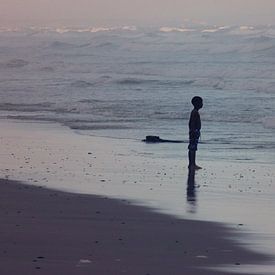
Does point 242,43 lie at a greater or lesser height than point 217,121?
greater

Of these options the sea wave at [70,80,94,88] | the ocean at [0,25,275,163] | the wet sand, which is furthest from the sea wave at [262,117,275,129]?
the sea wave at [70,80,94,88]

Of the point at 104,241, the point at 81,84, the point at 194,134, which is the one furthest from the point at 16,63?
the point at 104,241

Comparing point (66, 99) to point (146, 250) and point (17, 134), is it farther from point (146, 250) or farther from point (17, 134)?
point (146, 250)

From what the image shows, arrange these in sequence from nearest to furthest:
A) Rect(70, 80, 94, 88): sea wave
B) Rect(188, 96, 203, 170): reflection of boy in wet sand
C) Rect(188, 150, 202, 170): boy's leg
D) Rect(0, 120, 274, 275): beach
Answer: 1. Rect(0, 120, 274, 275): beach
2. Rect(188, 150, 202, 170): boy's leg
3. Rect(188, 96, 203, 170): reflection of boy in wet sand
4. Rect(70, 80, 94, 88): sea wave

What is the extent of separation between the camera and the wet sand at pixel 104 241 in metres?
7.70

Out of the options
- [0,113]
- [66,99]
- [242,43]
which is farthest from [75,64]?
[0,113]

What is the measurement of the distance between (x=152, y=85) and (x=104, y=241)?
40009mm

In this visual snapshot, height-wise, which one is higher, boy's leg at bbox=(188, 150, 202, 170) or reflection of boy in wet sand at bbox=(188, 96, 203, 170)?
reflection of boy in wet sand at bbox=(188, 96, 203, 170)

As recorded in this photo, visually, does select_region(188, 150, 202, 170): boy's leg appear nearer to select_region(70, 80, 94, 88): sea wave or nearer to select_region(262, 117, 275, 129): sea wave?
select_region(262, 117, 275, 129): sea wave

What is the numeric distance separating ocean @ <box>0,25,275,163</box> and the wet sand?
21.1ft

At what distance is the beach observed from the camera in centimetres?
791

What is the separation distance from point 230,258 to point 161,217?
222 centimetres

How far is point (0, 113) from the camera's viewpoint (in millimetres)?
28125

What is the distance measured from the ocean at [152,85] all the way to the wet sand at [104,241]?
21.1 feet
